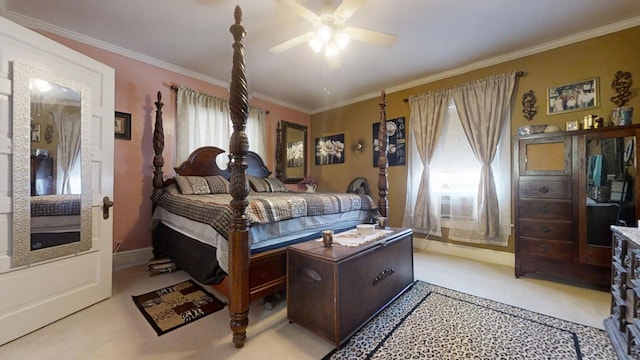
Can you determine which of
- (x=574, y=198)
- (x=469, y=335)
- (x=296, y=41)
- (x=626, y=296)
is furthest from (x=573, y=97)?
(x=296, y=41)

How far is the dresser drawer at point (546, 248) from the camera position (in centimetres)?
244

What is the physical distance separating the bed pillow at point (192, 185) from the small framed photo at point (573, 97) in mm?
4208

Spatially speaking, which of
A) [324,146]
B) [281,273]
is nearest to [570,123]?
[281,273]

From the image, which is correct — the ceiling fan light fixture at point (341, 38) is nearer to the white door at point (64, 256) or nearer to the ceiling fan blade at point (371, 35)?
the ceiling fan blade at point (371, 35)

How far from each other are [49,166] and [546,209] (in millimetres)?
4389

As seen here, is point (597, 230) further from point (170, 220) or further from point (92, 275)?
point (92, 275)

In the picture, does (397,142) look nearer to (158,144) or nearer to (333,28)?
(333,28)

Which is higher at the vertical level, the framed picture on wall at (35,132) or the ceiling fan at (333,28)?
the ceiling fan at (333,28)

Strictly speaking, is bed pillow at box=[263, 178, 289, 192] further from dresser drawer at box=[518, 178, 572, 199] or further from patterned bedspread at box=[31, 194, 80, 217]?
dresser drawer at box=[518, 178, 572, 199]

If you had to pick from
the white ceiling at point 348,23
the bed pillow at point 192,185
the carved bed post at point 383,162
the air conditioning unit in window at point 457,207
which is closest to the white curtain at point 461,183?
the air conditioning unit in window at point 457,207

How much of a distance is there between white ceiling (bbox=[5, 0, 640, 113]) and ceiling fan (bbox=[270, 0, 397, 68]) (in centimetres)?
23

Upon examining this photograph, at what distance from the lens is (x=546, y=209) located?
2545 mm

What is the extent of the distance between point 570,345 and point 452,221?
79.4 inches

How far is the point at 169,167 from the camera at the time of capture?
3.44 meters
